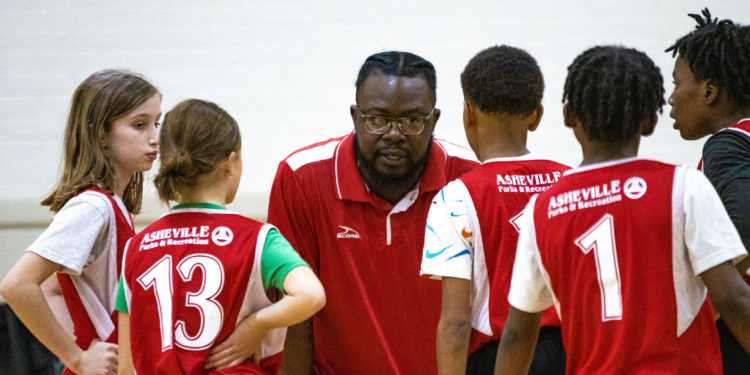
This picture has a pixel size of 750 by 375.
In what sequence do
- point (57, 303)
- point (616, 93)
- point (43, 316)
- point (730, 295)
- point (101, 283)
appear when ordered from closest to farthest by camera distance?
point (730, 295) < point (616, 93) < point (43, 316) < point (101, 283) < point (57, 303)

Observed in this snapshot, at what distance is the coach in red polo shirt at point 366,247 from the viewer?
214 cm

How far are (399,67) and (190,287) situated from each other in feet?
3.09

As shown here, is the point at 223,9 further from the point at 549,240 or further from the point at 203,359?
the point at 549,240

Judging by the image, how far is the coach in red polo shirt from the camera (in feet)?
7.02

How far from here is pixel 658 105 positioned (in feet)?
4.71

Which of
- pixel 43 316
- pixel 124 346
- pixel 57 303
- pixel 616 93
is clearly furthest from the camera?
pixel 57 303

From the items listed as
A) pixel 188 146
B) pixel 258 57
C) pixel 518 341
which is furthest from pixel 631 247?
pixel 258 57

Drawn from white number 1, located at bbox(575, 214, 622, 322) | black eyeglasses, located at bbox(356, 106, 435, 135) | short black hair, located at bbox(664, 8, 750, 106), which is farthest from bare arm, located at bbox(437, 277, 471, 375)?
short black hair, located at bbox(664, 8, 750, 106)

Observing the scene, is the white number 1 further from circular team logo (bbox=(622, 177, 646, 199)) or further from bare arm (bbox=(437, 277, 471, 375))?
bare arm (bbox=(437, 277, 471, 375))

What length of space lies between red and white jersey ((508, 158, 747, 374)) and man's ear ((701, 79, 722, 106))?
0.96 meters

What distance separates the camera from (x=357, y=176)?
7.11ft

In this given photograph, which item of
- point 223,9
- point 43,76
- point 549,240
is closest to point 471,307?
point 549,240

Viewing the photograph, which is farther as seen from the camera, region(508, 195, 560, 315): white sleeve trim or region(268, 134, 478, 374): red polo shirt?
region(268, 134, 478, 374): red polo shirt

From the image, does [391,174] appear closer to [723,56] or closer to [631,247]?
[631,247]
